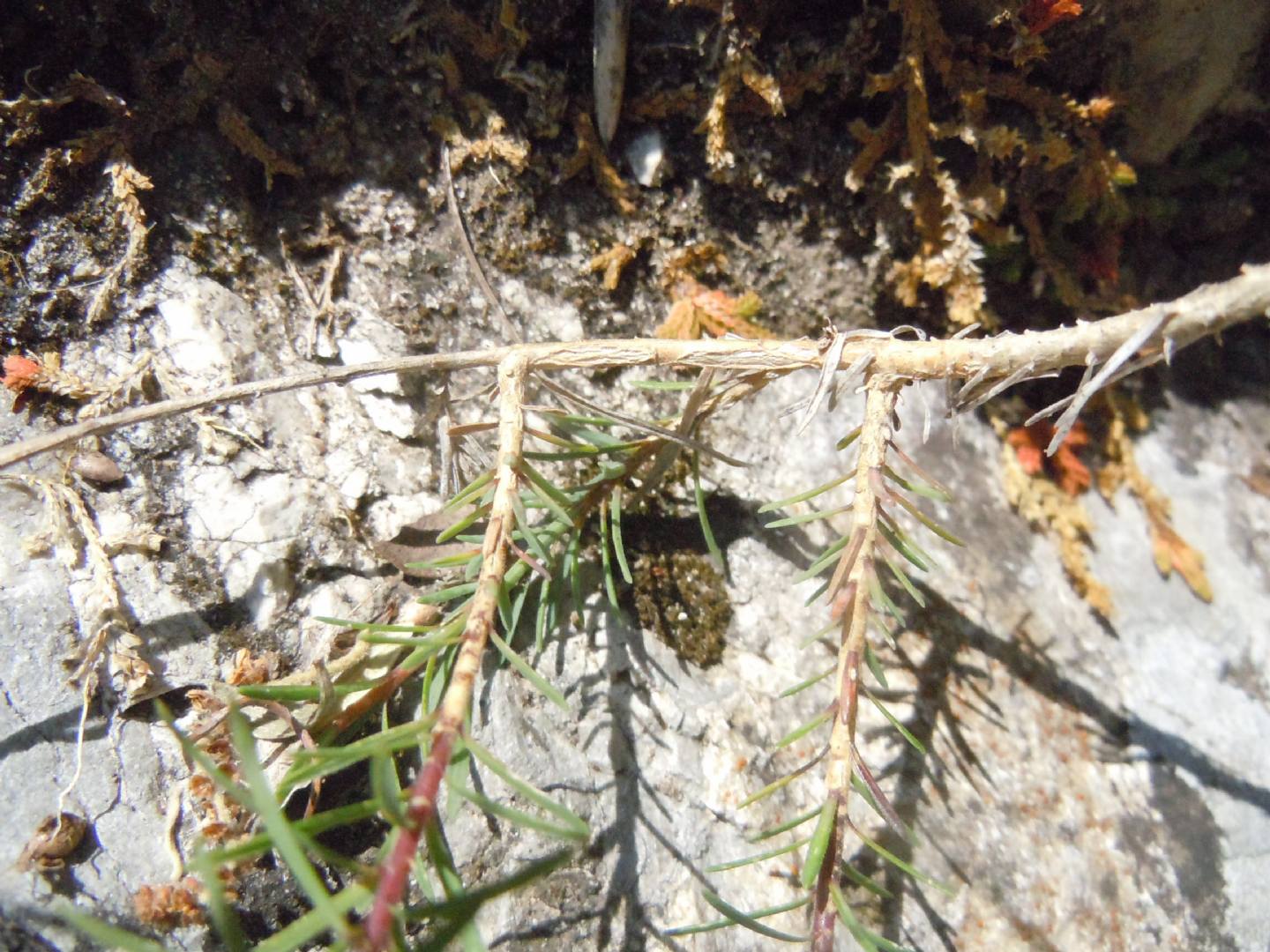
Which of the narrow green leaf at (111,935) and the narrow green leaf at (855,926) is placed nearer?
the narrow green leaf at (111,935)

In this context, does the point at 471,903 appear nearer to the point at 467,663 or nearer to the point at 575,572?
the point at 467,663

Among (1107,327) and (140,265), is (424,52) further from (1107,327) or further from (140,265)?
(1107,327)

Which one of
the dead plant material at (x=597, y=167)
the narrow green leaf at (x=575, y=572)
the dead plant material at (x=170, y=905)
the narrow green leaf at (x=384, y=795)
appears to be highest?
the dead plant material at (x=597, y=167)

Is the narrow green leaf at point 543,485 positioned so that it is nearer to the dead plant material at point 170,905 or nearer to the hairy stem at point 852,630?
the hairy stem at point 852,630

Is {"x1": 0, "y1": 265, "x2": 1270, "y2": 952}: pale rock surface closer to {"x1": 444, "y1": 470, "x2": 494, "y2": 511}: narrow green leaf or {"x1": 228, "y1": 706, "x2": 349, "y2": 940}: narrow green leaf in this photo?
{"x1": 444, "y1": 470, "x2": 494, "y2": 511}: narrow green leaf

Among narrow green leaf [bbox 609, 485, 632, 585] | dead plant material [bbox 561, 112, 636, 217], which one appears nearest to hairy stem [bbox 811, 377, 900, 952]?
narrow green leaf [bbox 609, 485, 632, 585]

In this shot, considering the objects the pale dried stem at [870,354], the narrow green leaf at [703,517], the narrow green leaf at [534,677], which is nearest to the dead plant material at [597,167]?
the pale dried stem at [870,354]
